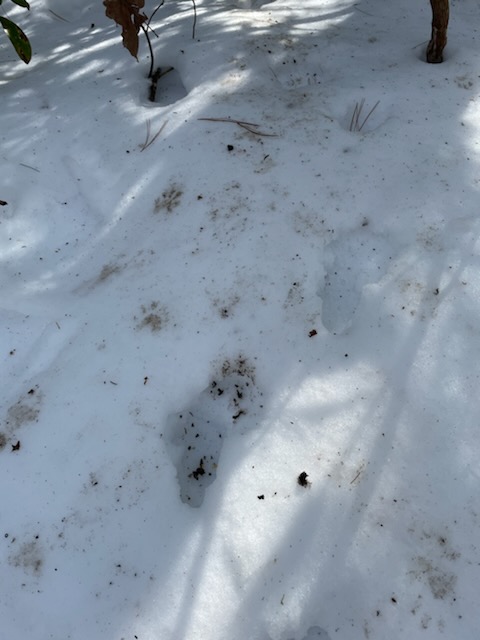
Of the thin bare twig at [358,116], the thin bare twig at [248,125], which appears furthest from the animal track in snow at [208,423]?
the thin bare twig at [358,116]

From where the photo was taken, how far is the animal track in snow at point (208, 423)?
5.43ft

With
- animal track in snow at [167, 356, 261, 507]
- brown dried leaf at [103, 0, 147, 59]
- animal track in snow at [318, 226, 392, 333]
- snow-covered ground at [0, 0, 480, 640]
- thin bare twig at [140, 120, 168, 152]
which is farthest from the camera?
thin bare twig at [140, 120, 168, 152]

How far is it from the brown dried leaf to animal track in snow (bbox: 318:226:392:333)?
4.57 ft

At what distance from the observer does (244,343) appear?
1873mm

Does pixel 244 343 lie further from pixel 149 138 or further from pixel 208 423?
pixel 149 138

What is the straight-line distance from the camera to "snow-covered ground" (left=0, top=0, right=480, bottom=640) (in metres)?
1.49

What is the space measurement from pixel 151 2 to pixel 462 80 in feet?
6.54

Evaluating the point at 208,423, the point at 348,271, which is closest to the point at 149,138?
the point at 348,271

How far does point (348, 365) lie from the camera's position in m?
1.79

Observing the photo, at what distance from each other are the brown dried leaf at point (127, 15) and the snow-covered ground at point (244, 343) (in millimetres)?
311

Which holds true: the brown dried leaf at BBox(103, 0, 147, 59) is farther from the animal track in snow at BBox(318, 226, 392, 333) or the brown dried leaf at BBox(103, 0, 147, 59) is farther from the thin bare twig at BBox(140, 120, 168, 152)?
the animal track in snow at BBox(318, 226, 392, 333)

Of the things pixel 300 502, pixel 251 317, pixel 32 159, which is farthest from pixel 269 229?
pixel 32 159

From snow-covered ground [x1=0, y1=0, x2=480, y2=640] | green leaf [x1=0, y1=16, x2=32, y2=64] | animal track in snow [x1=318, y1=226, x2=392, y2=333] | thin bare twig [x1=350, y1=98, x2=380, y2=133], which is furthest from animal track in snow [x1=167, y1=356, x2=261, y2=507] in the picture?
green leaf [x1=0, y1=16, x2=32, y2=64]

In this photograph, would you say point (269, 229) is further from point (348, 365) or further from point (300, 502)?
point (300, 502)
